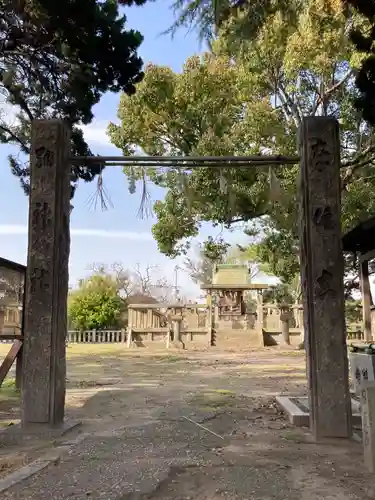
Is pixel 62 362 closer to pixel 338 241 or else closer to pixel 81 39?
pixel 338 241

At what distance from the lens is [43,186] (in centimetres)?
527

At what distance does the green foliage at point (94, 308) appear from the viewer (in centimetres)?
2572

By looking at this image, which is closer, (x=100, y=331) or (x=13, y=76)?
(x=13, y=76)

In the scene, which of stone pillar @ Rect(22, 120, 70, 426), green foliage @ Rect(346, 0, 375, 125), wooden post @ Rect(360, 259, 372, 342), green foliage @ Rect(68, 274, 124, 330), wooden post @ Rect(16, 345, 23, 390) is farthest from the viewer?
green foliage @ Rect(68, 274, 124, 330)

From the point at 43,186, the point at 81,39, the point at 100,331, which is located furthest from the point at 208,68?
the point at 100,331

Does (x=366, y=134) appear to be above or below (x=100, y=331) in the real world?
above

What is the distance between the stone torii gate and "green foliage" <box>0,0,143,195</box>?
2.86 feet

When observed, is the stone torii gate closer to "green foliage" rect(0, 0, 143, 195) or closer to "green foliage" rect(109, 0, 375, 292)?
"green foliage" rect(0, 0, 143, 195)

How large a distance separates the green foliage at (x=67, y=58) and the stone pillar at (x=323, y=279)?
270 centimetres

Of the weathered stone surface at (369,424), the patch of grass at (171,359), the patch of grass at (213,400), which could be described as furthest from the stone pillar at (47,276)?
the patch of grass at (171,359)

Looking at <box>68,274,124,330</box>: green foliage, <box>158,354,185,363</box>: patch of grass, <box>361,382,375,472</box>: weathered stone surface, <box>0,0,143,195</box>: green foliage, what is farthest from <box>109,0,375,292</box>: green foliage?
<box>68,274,124,330</box>: green foliage

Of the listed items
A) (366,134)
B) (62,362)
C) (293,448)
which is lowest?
(293,448)

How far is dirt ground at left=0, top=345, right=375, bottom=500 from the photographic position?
3.29 m

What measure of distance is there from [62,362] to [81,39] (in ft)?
14.0
